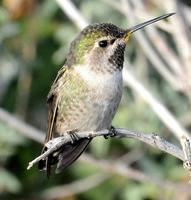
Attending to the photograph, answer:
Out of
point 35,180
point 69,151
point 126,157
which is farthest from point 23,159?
point 69,151

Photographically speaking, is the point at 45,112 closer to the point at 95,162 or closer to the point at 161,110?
the point at 95,162

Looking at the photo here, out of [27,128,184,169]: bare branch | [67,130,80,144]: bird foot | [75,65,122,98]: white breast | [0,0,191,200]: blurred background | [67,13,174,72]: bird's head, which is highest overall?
[0,0,191,200]: blurred background

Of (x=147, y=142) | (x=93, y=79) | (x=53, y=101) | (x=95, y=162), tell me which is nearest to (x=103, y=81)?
(x=93, y=79)

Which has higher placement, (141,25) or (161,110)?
(141,25)

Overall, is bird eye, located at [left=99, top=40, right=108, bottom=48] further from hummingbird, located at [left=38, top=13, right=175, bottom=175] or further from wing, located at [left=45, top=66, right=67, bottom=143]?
wing, located at [left=45, top=66, right=67, bottom=143]

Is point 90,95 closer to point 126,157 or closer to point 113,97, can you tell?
point 113,97

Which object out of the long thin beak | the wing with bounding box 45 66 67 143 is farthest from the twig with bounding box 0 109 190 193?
the long thin beak
